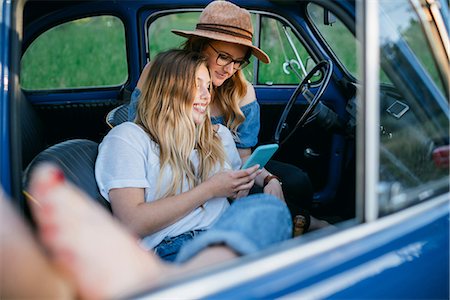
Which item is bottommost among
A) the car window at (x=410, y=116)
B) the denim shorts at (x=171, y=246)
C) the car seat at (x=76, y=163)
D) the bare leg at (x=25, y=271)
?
the denim shorts at (x=171, y=246)

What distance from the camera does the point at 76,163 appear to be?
2.06m

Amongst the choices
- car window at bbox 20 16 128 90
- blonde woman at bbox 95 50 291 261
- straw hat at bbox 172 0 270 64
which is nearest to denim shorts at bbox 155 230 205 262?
blonde woman at bbox 95 50 291 261

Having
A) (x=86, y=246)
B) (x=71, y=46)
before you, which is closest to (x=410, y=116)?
(x=86, y=246)

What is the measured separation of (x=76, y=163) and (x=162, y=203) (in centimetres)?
39

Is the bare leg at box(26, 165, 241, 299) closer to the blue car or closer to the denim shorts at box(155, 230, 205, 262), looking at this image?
the blue car

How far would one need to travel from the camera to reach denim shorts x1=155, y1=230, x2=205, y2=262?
6.38ft

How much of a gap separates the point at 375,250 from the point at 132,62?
2.89 metres

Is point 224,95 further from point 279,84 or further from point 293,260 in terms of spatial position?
point 293,260

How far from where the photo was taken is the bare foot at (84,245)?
0.99 m

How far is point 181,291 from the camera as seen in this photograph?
3.51 feet

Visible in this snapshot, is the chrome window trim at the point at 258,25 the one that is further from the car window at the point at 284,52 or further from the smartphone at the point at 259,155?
the smartphone at the point at 259,155

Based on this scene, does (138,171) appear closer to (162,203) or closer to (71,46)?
(162,203)

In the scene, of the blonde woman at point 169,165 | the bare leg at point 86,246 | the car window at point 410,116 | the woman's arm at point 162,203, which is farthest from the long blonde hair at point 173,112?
the bare leg at point 86,246

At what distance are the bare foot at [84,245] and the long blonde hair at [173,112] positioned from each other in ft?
3.13
